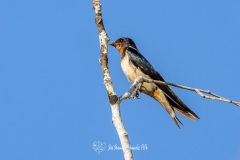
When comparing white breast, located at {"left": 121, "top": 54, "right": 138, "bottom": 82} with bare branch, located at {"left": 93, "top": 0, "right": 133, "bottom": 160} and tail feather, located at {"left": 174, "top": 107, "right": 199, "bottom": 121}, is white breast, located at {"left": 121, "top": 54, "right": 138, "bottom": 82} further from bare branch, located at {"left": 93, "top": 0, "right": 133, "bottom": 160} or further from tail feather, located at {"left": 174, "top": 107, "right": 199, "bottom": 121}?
bare branch, located at {"left": 93, "top": 0, "right": 133, "bottom": 160}

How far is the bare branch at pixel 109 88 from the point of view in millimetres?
4276

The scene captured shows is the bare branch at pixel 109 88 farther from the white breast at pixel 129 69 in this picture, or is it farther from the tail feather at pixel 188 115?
the white breast at pixel 129 69

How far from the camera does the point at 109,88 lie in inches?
201

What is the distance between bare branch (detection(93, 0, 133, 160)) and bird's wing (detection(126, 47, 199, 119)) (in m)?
2.62

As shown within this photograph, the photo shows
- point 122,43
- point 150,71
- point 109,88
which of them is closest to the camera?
point 109,88

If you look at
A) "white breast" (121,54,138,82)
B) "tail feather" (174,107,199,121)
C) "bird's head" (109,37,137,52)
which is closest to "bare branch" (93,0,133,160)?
"tail feather" (174,107,199,121)

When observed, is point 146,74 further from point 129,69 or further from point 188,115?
point 188,115

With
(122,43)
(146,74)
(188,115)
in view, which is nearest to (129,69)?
(146,74)

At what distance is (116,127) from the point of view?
4492 mm

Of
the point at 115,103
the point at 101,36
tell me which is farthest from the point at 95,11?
the point at 115,103

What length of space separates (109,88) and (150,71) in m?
4.22

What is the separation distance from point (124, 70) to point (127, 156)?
5367 mm

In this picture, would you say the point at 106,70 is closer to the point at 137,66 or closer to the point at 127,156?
the point at 127,156

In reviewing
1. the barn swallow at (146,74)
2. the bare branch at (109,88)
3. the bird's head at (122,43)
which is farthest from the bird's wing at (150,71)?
the bare branch at (109,88)
